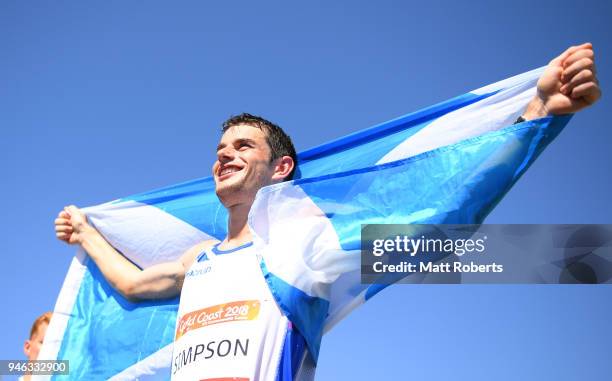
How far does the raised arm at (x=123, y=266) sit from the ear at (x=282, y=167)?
822mm

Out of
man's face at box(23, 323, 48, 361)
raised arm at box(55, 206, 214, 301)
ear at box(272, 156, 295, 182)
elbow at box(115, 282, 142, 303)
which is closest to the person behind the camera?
ear at box(272, 156, 295, 182)

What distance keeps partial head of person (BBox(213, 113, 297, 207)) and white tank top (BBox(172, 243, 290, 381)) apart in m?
0.48

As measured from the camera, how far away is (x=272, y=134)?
5.25 meters

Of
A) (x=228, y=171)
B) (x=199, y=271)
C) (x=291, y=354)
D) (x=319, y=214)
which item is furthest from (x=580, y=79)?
(x=199, y=271)

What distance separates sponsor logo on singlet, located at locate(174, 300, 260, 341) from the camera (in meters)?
4.04

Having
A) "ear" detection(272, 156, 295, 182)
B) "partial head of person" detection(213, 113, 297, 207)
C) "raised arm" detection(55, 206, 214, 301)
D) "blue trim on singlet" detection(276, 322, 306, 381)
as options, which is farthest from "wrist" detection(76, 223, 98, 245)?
"blue trim on singlet" detection(276, 322, 306, 381)

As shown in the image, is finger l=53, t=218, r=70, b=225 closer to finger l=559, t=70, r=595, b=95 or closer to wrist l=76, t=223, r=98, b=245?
wrist l=76, t=223, r=98, b=245

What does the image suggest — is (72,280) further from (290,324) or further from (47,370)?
(290,324)

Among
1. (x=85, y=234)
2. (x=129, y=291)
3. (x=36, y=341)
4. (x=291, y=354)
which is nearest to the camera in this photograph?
(x=291, y=354)

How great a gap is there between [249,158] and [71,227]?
2374 mm

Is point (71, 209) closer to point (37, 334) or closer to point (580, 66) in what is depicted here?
point (37, 334)

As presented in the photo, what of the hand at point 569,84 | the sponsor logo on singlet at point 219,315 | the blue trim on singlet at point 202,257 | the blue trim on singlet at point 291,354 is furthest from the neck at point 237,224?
the hand at point 569,84

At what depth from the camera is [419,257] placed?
12.8 feet

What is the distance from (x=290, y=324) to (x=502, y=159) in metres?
1.57
